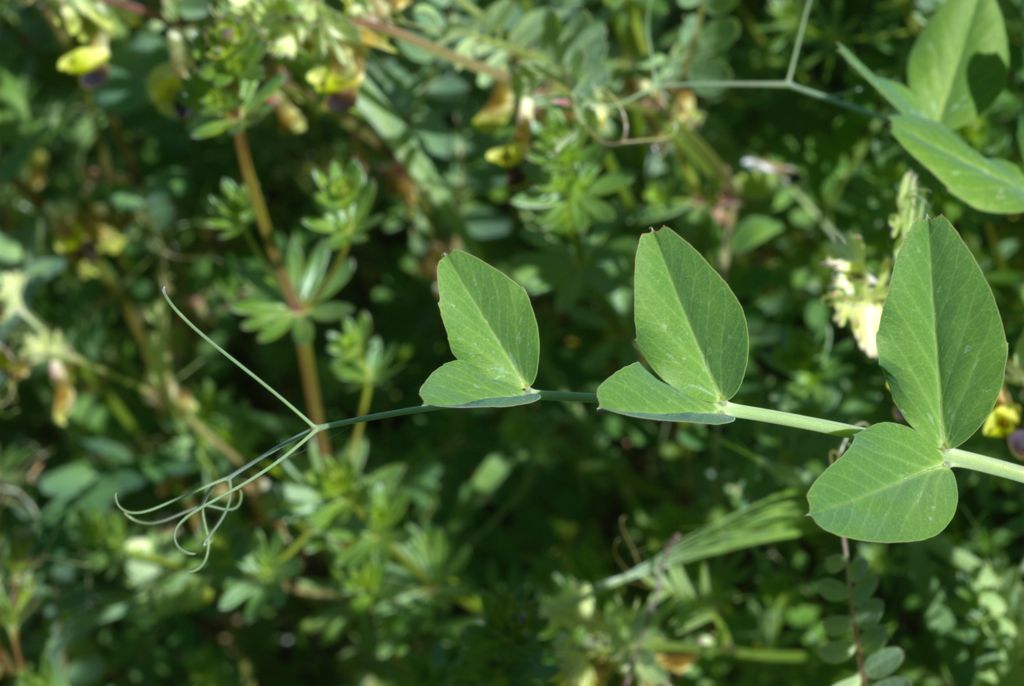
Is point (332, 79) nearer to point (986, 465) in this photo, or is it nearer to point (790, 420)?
→ point (790, 420)

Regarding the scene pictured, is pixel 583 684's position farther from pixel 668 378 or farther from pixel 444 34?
pixel 444 34

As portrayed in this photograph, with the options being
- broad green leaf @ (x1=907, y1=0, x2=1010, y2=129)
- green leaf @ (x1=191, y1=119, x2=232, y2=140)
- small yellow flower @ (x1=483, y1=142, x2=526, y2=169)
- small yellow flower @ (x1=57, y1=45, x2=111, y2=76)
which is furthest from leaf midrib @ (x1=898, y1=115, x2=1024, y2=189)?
small yellow flower @ (x1=57, y1=45, x2=111, y2=76)

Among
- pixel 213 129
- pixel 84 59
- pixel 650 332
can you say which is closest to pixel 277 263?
pixel 213 129

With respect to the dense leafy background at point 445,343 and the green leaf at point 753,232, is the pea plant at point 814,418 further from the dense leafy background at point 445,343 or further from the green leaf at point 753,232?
Result: the green leaf at point 753,232

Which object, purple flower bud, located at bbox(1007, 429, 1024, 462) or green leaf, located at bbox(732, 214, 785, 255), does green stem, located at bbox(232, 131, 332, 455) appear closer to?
green leaf, located at bbox(732, 214, 785, 255)

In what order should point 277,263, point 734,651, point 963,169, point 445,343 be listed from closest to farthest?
point 963,169 < point 734,651 < point 277,263 < point 445,343
